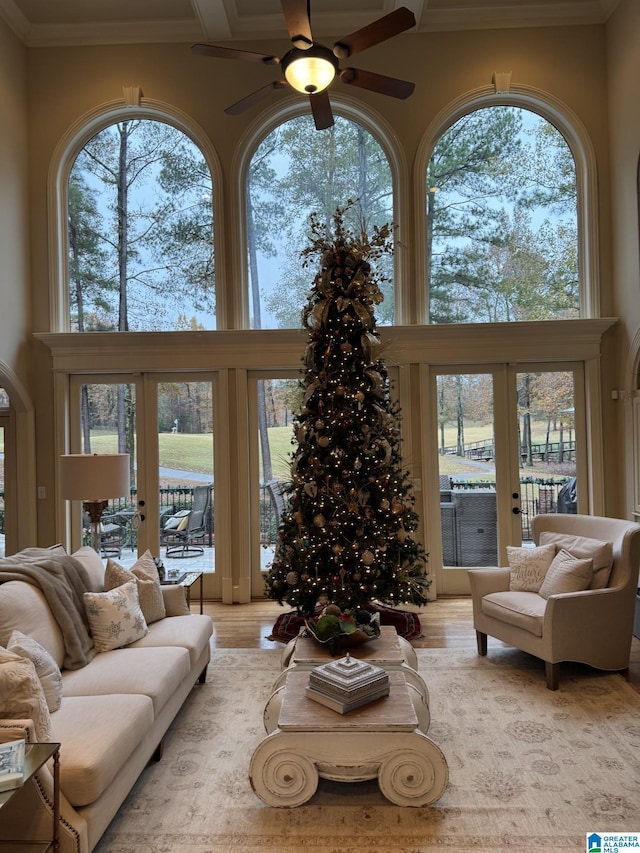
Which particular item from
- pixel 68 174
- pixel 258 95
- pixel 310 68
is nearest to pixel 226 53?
pixel 258 95

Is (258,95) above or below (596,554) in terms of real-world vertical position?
above

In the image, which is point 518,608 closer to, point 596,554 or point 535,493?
point 596,554

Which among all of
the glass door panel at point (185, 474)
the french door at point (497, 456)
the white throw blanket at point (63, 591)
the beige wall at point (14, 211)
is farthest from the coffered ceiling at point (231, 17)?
the white throw blanket at point (63, 591)

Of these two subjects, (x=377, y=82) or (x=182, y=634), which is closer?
(x=182, y=634)

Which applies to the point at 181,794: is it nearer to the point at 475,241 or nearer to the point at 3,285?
the point at 3,285

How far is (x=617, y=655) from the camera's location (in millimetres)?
3674

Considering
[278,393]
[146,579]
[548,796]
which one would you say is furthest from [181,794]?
[278,393]

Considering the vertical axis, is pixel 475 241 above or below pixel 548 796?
above

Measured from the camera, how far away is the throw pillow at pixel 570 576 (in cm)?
372

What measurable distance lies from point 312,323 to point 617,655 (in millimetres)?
3246

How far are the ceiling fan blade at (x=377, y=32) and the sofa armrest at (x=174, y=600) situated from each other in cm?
349

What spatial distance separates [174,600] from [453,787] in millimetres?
2066

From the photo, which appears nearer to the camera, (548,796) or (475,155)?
(548,796)

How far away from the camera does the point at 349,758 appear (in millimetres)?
2357
